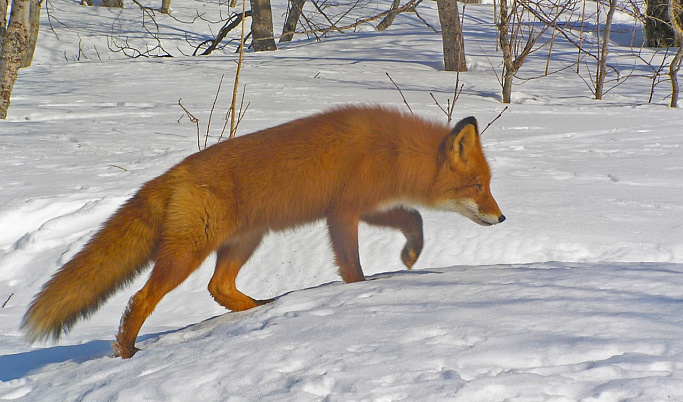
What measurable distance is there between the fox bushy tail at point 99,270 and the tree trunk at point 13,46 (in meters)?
5.65

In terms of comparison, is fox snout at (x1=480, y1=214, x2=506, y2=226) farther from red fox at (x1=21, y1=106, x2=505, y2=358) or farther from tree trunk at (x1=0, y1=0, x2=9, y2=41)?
tree trunk at (x1=0, y1=0, x2=9, y2=41)

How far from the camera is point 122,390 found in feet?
7.16

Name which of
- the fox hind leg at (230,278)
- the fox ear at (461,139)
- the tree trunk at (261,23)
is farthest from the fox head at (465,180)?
the tree trunk at (261,23)

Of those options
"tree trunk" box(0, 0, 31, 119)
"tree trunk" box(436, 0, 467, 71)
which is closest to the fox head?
"tree trunk" box(0, 0, 31, 119)

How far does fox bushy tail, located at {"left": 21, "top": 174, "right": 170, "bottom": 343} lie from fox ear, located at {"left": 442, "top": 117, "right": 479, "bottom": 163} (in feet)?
5.19

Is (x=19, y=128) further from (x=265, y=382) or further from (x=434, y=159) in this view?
(x=265, y=382)

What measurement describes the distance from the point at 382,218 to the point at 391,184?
0.48 m

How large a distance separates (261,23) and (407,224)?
12.9 meters

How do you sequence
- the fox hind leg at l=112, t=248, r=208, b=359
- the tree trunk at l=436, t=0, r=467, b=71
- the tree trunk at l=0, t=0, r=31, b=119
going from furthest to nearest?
1. the tree trunk at l=436, t=0, r=467, b=71
2. the tree trunk at l=0, t=0, r=31, b=119
3. the fox hind leg at l=112, t=248, r=208, b=359

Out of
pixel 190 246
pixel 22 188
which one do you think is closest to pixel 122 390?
pixel 190 246

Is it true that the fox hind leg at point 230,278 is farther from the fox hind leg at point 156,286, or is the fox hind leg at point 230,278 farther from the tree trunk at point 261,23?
the tree trunk at point 261,23

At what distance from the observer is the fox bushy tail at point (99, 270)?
3031 millimetres

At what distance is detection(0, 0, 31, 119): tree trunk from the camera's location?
7.75 metres

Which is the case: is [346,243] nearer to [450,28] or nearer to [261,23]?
[450,28]
